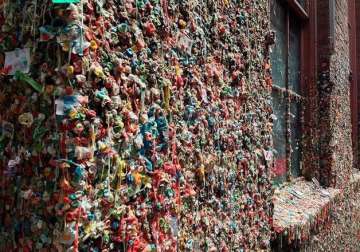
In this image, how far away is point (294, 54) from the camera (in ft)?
17.8

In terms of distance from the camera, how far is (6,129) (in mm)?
1529

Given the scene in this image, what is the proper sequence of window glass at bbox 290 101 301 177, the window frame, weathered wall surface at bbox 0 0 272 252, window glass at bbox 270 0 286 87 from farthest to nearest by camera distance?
the window frame < window glass at bbox 290 101 301 177 < window glass at bbox 270 0 286 87 < weathered wall surface at bbox 0 0 272 252

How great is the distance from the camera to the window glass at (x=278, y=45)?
4582 mm

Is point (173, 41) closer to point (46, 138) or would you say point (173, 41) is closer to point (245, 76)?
point (46, 138)

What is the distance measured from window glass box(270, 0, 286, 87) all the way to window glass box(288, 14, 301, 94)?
0.24 metres

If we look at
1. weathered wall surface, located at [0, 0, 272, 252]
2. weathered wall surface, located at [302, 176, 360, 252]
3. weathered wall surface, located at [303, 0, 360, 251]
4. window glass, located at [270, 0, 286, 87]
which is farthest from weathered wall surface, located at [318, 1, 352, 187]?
weathered wall surface, located at [0, 0, 272, 252]

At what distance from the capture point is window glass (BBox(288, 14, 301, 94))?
17.2 ft

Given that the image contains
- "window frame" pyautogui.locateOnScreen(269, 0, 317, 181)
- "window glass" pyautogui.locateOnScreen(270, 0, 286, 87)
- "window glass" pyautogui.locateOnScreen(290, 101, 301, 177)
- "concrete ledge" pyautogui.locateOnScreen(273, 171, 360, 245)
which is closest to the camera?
"concrete ledge" pyautogui.locateOnScreen(273, 171, 360, 245)

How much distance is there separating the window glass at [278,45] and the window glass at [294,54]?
0.24 m

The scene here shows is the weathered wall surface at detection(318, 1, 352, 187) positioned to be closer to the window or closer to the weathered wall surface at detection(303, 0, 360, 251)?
the weathered wall surface at detection(303, 0, 360, 251)

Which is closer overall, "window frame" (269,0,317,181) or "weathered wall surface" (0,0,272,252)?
"weathered wall surface" (0,0,272,252)

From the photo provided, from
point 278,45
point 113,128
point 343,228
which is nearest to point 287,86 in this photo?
point 278,45

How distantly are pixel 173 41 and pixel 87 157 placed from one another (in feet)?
2.53

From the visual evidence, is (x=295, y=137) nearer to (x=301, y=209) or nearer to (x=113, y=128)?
(x=301, y=209)
